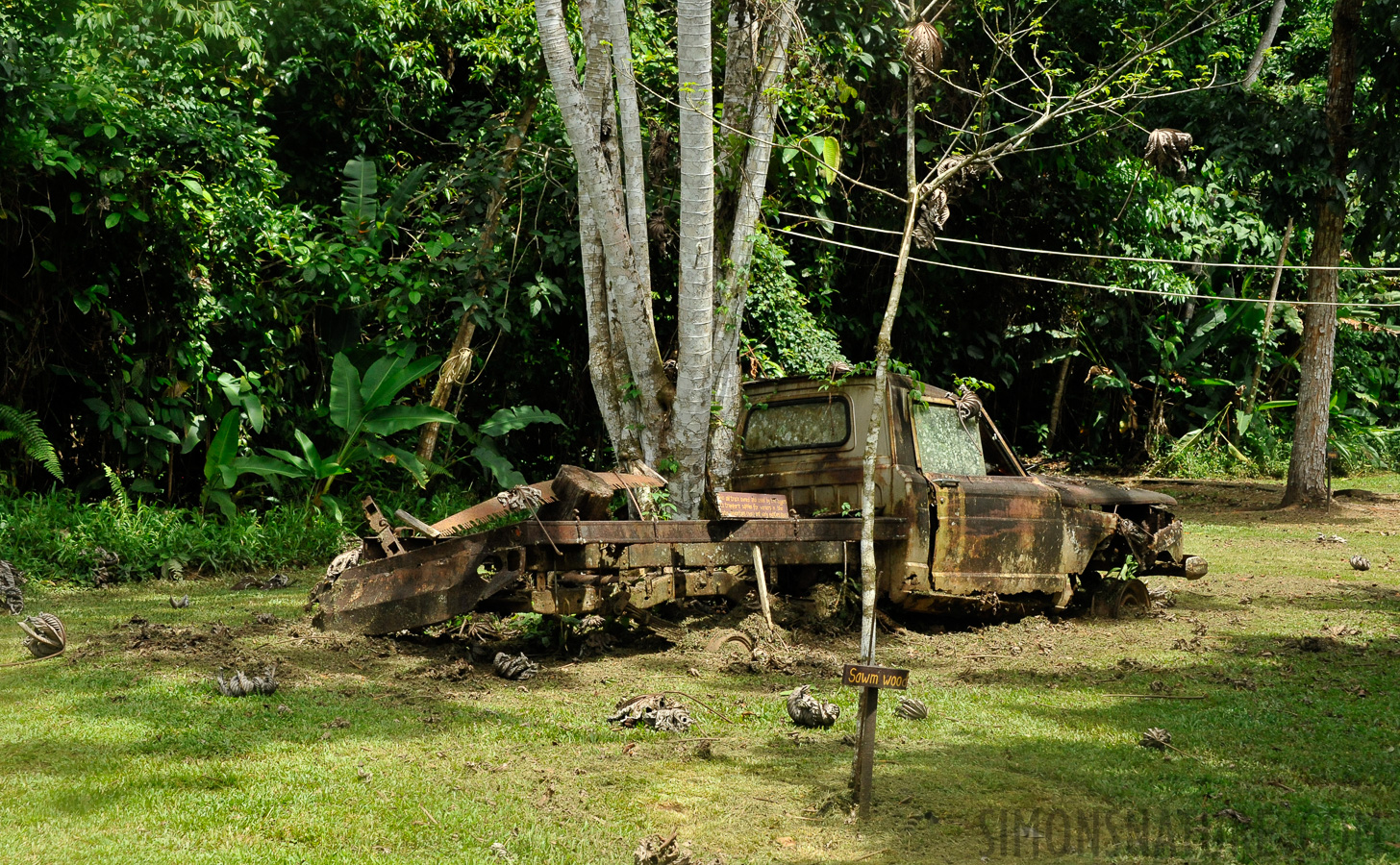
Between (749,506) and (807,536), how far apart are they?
2.03 feet

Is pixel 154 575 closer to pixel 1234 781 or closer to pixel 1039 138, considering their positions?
pixel 1234 781

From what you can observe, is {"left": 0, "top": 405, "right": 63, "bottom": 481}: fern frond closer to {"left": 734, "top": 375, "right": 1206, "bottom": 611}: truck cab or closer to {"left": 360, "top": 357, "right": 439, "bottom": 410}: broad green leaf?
{"left": 360, "top": 357, "right": 439, "bottom": 410}: broad green leaf

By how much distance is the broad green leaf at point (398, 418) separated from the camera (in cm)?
1123

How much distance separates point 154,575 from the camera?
9.79 meters

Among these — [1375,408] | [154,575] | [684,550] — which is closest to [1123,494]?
[684,550]

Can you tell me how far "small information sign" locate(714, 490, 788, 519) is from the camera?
671 centimetres

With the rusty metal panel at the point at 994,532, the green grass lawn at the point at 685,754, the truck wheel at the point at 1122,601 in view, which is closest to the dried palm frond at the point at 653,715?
the green grass lawn at the point at 685,754

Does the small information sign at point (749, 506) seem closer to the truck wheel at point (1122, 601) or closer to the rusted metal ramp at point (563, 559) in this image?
the rusted metal ramp at point (563, 559)

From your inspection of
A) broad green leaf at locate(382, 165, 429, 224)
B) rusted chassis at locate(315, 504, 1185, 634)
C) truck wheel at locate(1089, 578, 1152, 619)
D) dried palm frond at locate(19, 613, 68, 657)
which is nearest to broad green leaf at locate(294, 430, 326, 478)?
broad green leaf at locate(382, 165, 429, 224)

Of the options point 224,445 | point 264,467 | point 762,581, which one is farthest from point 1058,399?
point 224,445

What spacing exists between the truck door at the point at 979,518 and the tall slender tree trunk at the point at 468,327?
5698 millimetres

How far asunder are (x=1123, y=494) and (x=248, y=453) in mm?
8432

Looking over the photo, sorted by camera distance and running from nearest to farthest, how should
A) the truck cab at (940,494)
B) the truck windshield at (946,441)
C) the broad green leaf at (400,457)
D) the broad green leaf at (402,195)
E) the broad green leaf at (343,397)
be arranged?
the truck cab at (940,494) < the truck windshield at (946,441) < the broad green leaf at (343,397) < the broad green leaf at (400,457) < the broad green leaf at (402,195)

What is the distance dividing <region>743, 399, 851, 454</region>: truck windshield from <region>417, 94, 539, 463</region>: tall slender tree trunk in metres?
4.51
